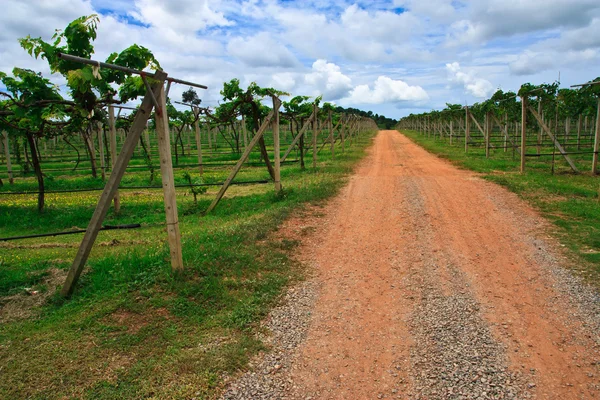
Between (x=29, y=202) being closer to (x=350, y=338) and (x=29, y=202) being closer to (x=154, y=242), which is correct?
(x=154, y=242)

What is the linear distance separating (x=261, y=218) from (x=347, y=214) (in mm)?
1926

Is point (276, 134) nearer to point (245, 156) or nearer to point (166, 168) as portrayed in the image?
point (245, 156)

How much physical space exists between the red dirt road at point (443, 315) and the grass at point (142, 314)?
2.46 feet

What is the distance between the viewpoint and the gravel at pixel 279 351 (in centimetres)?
326

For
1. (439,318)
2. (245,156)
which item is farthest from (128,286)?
(245,156)

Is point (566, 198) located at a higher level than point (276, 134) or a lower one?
lower

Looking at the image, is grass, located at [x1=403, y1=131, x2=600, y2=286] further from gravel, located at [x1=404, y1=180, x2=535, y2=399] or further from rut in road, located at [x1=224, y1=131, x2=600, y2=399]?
gravel, located at [x1=404, y1=180, x2=535, y2=399]

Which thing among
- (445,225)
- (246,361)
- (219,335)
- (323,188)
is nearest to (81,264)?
(219,335)

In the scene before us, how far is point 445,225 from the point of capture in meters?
7.74

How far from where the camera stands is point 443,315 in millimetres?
4395

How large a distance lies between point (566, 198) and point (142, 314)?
31.7ft

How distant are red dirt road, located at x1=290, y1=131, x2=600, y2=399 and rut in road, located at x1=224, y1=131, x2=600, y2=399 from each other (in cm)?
1

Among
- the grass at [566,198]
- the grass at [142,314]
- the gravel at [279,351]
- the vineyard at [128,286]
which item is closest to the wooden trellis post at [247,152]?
the vineyard at [128,286]

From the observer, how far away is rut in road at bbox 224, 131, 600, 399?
3293mm
